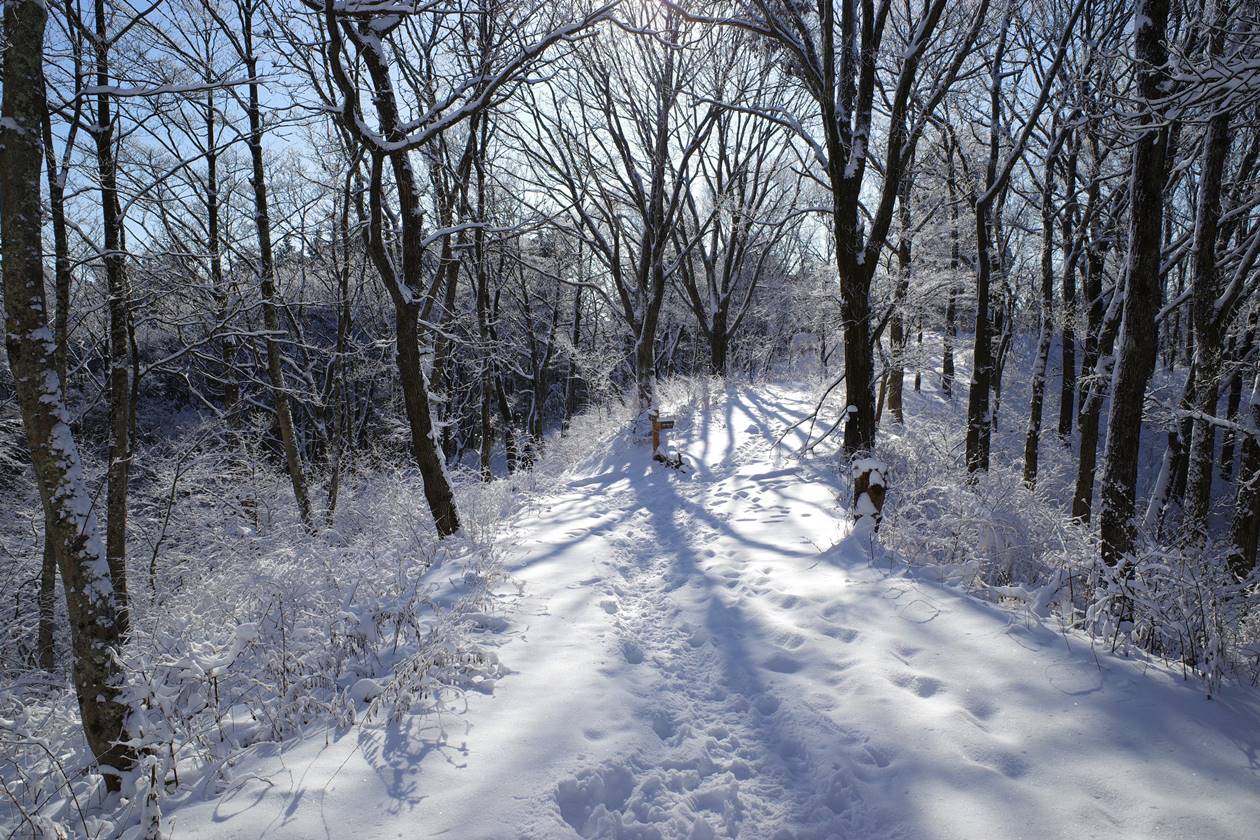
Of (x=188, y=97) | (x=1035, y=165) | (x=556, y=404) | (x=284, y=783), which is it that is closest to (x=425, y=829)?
(x=284, y=783)

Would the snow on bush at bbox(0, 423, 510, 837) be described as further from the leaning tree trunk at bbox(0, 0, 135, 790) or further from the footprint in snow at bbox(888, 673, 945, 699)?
the footprint in snow at bbox(888, 673, 945, 699)

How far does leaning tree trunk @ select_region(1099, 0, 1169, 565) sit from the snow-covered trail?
7.15 feet

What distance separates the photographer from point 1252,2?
5.65 meters

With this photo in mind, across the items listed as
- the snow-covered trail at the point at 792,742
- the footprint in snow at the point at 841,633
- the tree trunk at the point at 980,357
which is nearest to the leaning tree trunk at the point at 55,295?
the snow-covered trail at the point at 792,742

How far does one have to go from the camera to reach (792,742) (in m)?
3.08

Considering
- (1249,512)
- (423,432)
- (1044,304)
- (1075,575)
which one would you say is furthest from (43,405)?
(1044,304)

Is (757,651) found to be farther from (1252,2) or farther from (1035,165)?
(1035,165)

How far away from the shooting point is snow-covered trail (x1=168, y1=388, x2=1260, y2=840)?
2400 millimetres

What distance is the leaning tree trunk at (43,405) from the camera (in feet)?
10.3

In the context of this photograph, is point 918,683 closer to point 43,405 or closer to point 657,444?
point 43,405

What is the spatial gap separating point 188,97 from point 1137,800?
13.3 m

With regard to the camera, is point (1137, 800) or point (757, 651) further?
point (757, 651)

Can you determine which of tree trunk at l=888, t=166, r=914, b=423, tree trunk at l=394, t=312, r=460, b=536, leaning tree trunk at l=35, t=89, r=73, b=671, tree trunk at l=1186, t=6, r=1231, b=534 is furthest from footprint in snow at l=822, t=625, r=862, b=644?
leaning tree trunk at l=35, t=89, r=73, b=671

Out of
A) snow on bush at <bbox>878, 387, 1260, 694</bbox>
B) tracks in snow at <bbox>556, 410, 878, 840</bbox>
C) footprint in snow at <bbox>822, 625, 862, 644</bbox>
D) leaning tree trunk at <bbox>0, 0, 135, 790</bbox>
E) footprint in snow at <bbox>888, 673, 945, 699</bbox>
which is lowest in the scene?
tracks in snow at <bbox>556, 410, 878, 840</bbox>
